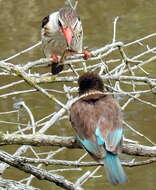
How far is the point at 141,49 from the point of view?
9.84 meters

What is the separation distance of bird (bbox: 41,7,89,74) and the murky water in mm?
1932

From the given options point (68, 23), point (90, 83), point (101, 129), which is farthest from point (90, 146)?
point (68, 23)

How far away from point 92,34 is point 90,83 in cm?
719

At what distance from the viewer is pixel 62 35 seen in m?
5.15

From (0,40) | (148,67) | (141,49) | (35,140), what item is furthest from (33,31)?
(35,140)

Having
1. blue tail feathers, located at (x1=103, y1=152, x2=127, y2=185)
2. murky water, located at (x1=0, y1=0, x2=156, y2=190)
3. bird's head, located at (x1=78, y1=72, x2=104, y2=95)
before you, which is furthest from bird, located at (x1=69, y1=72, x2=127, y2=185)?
murky water, located at (x1=0, y1=0, x2=156, y2=190)

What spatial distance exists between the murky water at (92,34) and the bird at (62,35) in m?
1.93

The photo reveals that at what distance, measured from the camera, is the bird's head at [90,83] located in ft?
13.0

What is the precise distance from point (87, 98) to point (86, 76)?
0.29 m

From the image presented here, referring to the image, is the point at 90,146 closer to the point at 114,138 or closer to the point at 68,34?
the point at 114,138

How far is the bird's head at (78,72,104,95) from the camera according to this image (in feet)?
13.0

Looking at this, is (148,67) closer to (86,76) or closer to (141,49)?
(141,49)

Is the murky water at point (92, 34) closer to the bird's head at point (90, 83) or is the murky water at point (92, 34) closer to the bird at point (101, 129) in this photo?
the bird's head at point (90, 83)

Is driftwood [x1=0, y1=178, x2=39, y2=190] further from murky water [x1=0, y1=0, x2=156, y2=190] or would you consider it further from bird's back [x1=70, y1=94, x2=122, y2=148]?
murky water [x1=0, y1=0, x2=156, y2=190]
